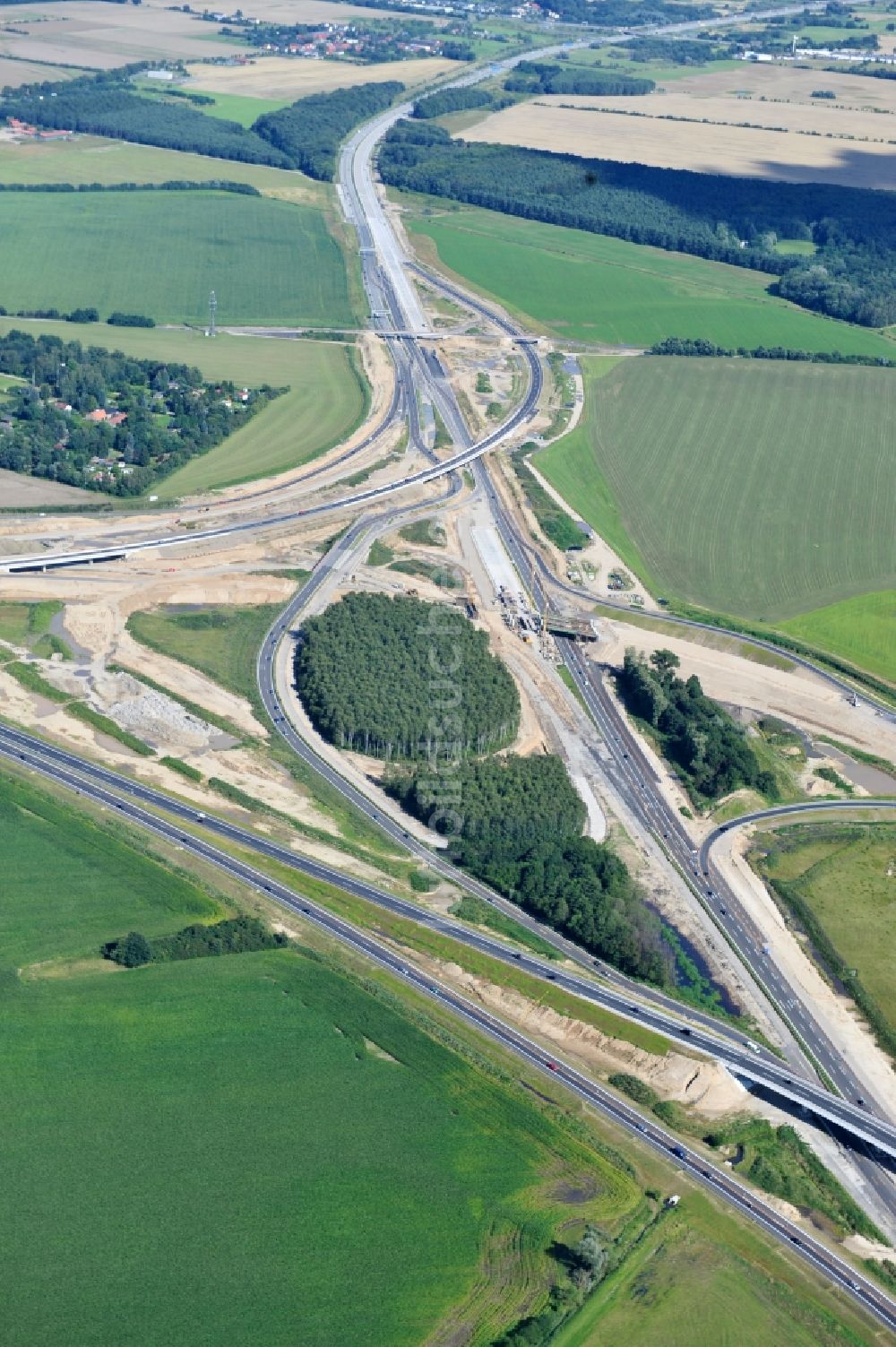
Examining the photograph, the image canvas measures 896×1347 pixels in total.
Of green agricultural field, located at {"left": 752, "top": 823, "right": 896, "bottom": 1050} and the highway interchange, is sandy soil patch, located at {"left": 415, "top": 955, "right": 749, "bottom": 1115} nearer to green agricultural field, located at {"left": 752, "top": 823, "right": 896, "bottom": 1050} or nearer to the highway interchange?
the highway interchange

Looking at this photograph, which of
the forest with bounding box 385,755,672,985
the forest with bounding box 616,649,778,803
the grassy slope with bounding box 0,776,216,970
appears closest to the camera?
the grassy slope with bounding box 0,776,216,970

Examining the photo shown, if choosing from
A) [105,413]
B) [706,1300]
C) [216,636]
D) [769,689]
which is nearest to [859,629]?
[769,689]

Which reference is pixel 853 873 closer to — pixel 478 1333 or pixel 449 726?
pixel 449 726

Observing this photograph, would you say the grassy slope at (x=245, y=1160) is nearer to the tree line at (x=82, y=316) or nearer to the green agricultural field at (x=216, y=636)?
the green agricultural field at (x=216, y=636)

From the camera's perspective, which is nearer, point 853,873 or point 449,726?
point 853,873

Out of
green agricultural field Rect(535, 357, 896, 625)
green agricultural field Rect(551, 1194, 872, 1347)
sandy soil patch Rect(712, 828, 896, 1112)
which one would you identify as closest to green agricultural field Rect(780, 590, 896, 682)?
green agricultural field Rect(535, 357, 896, 625)

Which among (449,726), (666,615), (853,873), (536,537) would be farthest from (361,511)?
(853,873)

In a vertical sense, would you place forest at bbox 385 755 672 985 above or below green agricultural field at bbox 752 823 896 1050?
above
